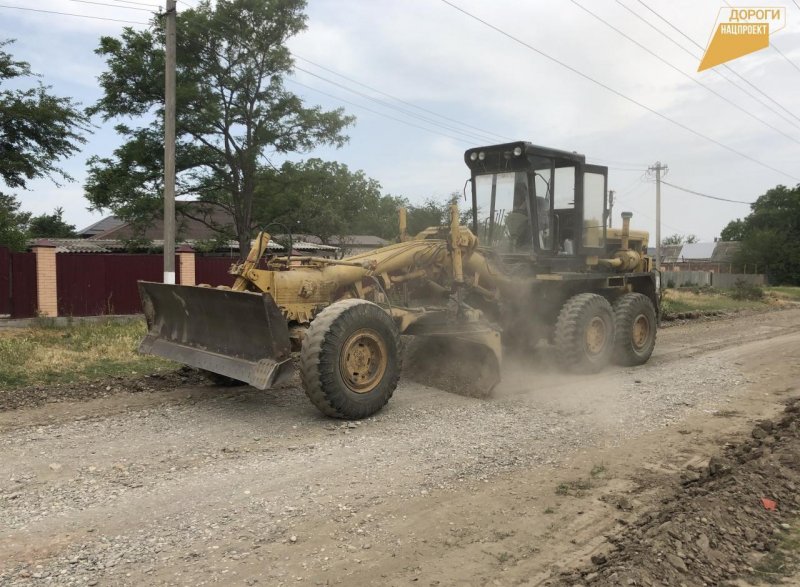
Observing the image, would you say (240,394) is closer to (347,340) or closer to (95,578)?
(347,340)

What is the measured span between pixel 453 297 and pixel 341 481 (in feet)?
11.7

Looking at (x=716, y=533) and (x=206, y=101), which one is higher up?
(x=206, y=101)

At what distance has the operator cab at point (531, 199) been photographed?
9.07m

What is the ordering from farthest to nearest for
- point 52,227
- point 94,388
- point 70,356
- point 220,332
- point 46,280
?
point 52,227 → point 46,280 → point 70,356 → point 94,388 → point 220,332

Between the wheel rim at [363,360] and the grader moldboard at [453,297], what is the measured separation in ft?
0.05

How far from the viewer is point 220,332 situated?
6598 millimetres

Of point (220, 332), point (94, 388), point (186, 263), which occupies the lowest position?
point (94, 388)

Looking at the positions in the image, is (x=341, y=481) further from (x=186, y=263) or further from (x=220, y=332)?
(x=186, y=263)

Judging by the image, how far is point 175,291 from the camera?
6977 mm

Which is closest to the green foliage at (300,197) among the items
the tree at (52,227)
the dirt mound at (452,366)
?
the dirt mound at (452,366)

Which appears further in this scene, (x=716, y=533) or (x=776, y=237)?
(x=776, y=237)

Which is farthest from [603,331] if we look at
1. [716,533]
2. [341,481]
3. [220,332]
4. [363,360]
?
[341,481]

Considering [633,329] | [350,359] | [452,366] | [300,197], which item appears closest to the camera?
[350,359]

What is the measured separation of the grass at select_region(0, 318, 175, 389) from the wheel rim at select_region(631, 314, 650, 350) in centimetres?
718
